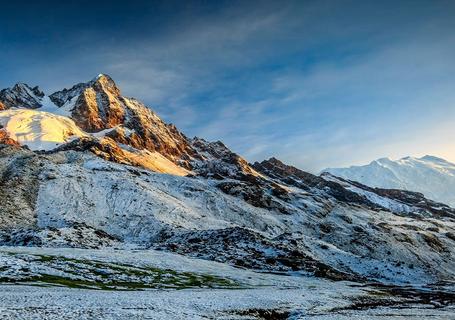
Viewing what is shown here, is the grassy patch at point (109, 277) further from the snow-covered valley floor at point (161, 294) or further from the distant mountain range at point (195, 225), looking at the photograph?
the distant mountain range at point (195, 225)

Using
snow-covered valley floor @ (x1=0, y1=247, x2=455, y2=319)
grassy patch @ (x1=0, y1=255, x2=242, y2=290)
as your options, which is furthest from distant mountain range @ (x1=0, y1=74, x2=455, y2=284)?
snow-covered valley floor @ (x1=0, y1=247, x2=455, y2=319)

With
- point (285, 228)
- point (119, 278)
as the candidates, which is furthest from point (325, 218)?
point (119, 278)

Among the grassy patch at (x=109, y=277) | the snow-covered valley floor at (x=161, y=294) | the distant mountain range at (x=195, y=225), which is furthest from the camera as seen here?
the distant mountain range at (x=195, y=225)

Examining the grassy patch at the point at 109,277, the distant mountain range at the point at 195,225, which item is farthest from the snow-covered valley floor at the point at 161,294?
the distant mountain range at the point at 195,225

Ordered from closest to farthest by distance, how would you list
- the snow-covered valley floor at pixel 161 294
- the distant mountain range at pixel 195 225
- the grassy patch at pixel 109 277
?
the snow-covered valley floor at pixel 161 294 < the grassy patch at pixel 109 277 < the distant mountain range at pixel 195 225

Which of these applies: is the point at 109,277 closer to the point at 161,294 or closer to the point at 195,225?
the point at 161,294

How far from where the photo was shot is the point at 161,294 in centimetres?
3831

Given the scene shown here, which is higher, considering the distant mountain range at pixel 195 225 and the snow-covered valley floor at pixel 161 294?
the distant mountain range at pixel 195 225

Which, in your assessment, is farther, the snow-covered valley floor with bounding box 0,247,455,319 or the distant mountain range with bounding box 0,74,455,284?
the distant mountain range with bounding box 0,74,455,284

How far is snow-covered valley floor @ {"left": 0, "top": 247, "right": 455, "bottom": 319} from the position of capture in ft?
92.6

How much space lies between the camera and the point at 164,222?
96.8 m

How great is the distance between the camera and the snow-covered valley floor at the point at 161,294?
28.2 m

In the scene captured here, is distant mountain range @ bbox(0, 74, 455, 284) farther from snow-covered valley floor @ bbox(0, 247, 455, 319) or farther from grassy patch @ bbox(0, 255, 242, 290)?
snow-covered valley floor @ bbox(0, 247, 455, 319)

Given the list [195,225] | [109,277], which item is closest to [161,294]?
[109,277]
